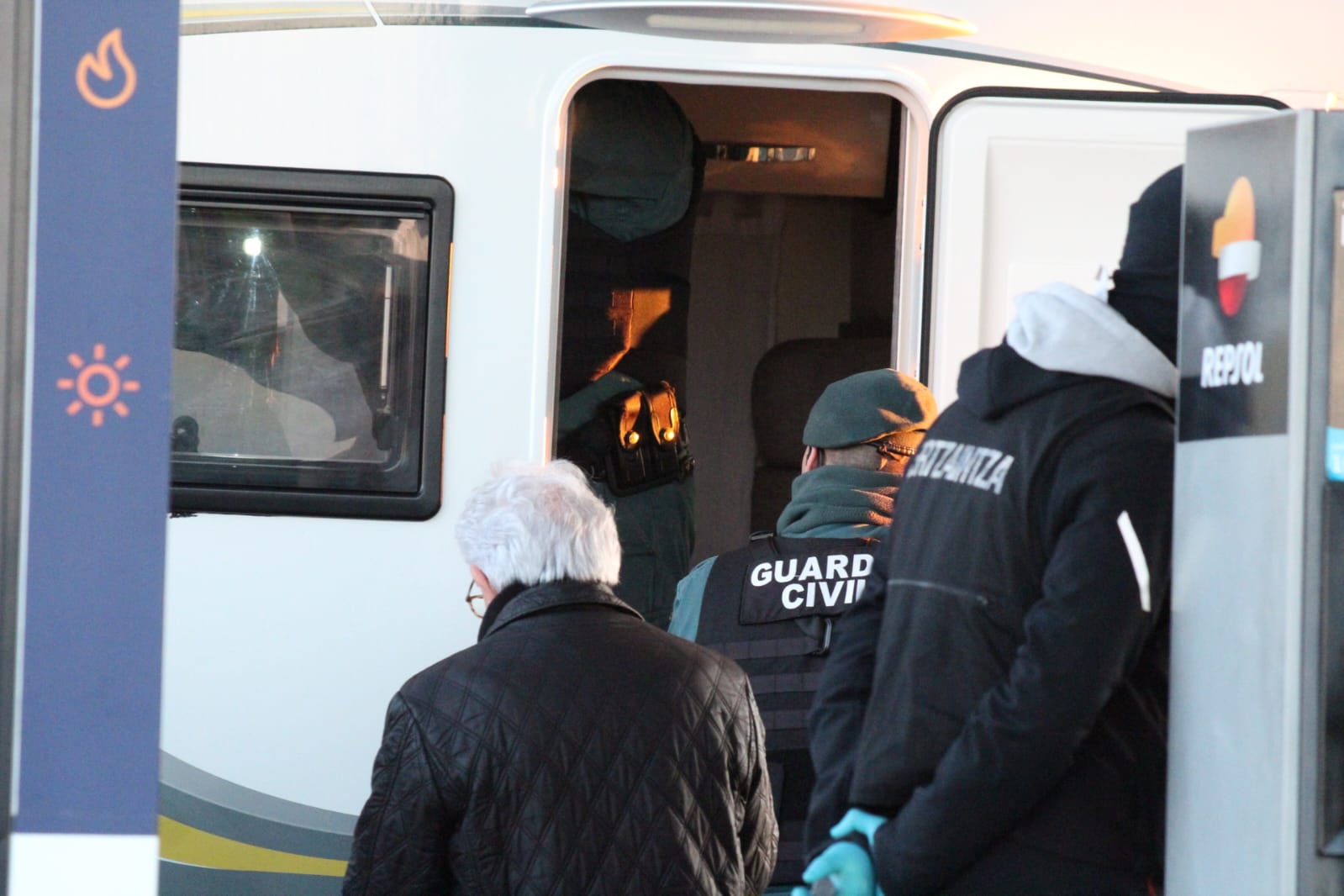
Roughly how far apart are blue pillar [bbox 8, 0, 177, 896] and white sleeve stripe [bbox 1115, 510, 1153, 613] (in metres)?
0.99

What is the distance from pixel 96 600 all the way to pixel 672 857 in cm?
118

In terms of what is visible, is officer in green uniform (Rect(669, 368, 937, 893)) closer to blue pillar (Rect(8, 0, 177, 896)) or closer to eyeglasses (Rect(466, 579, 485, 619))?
eyeglasses (Rect(466, 579, 485, 619))

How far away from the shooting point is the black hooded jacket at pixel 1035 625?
66.4 inches

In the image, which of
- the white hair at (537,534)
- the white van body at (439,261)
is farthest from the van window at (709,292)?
the white hair at (537,534)

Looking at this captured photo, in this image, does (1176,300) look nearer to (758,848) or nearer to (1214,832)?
(1214,832)

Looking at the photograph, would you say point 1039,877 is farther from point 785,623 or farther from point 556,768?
point 785,623

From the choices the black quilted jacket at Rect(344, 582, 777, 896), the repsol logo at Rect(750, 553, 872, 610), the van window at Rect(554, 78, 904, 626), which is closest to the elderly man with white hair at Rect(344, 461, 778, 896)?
the black quilted jacket at Rect(344, 582, 777, 896)

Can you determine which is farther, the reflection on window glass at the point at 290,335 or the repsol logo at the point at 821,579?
the reflection on window glass at the point at 290,335

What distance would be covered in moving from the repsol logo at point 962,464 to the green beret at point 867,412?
778 millimetres

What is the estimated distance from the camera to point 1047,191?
3.19 metres

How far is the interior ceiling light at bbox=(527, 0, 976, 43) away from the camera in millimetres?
3104

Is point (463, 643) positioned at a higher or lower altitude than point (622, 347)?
lower

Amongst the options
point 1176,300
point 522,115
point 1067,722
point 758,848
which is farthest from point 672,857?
point 522,115

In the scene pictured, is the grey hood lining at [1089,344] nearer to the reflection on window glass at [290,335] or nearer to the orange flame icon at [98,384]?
the orange flame icon at [98,384]
